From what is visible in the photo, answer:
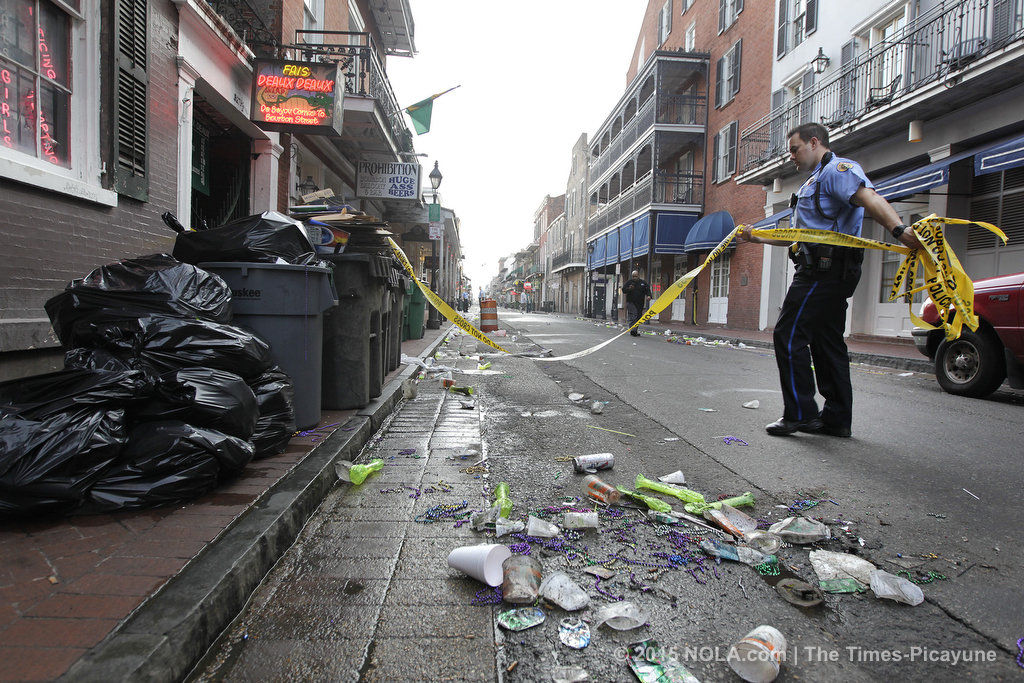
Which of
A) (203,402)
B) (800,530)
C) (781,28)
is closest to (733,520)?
(800,530)

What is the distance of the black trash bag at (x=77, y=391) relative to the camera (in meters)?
2.17

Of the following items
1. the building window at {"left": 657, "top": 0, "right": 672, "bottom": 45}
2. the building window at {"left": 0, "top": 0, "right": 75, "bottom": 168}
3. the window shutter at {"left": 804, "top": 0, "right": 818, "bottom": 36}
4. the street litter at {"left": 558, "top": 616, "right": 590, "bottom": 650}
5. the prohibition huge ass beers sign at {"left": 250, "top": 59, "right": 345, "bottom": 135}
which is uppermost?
the building window at {"left": 657, "top": 0, "right": 672, "bottom": 45}

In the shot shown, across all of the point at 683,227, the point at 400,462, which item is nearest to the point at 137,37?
the point at 400,462

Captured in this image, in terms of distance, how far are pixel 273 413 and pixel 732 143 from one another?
21574 millimetres

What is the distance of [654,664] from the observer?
1.58 metres

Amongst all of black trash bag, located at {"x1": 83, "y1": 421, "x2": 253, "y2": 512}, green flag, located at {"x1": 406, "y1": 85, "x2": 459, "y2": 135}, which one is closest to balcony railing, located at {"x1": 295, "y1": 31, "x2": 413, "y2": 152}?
A: green flag, located at {"x1": 406, "y1": 85, "x2": 459, "y2": 135}

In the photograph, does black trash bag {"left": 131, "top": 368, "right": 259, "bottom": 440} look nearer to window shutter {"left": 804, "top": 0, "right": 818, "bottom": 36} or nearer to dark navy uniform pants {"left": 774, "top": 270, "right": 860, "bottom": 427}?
dark navy uniform pants {"left": 774, "top": 270, "right": 860, "bottom": 427}

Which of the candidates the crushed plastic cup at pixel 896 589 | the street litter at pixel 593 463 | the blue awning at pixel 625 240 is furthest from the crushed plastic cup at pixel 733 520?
the blue awning at pixel 625 240

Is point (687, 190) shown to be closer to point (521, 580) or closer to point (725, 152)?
point (725, 152)

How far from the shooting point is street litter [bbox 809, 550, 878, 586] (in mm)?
2012

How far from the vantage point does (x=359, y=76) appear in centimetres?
1076

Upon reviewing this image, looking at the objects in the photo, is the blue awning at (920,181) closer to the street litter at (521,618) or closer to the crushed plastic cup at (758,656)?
the crushed plastic cup at (758,656)

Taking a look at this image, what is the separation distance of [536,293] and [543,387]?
79.3 m

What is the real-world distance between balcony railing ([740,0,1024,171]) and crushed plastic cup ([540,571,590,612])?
1170cm
